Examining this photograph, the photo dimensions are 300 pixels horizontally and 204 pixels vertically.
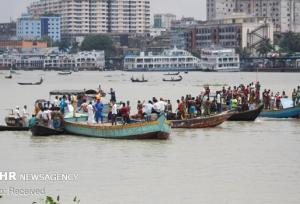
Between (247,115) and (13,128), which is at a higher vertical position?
(247,115)

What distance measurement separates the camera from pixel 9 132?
3341 cm

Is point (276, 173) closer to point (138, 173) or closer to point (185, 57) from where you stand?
point (138, 173)

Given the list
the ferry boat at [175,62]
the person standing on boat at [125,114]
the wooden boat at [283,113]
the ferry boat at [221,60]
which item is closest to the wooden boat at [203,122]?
the person standing on boat at [125,114]

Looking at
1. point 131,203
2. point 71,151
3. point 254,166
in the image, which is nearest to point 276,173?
point 254,166

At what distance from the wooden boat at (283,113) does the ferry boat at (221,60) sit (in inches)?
5675

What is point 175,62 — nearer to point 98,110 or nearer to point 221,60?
point 221,60

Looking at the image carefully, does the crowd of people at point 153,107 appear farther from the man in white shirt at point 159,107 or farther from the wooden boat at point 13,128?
the wooden boat at point 13,128

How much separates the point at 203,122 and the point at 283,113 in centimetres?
649

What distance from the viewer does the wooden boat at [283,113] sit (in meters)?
39.9

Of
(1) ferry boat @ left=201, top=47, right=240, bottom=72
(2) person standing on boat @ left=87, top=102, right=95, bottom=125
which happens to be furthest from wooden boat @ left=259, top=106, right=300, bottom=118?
(1) ferry boat @ left=201, top=47, right=240, bottom=72

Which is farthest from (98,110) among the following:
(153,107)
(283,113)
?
(283,113)

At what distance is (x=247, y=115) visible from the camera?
38312 mm

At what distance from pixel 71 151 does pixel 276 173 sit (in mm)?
6899

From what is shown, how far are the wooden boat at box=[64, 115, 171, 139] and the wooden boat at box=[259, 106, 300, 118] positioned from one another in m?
10.2
